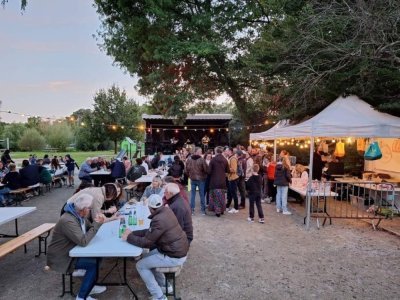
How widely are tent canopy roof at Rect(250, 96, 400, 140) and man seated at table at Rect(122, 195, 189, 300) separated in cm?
461

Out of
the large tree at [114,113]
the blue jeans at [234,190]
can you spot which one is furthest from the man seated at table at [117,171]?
the large tree at [114,113]

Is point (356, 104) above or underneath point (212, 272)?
above

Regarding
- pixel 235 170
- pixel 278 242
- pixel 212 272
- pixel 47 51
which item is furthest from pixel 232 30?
pixel 212 272

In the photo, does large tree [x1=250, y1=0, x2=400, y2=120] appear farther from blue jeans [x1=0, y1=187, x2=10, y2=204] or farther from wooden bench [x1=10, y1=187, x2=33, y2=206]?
blue jeans [x1=0, y1=187, x2=10, y2=204]

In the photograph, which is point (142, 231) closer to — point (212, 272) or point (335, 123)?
point (212, 272)

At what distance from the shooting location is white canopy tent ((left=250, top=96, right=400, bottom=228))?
687 centimetres

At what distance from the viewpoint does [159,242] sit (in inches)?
138

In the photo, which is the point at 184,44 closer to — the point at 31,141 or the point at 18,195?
the point at 18,195

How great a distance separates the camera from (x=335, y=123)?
7262 millimetres

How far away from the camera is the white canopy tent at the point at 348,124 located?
6867 millimetres

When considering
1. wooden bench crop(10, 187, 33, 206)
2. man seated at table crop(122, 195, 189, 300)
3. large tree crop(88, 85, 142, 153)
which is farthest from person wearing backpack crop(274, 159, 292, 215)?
large tree crop(88, 85, 142, 153)

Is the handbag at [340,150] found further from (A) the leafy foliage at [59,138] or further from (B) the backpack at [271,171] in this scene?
(A) the leafy foliage at [59,138]

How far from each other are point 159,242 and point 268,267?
213cm

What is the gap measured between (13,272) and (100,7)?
15.3 m
